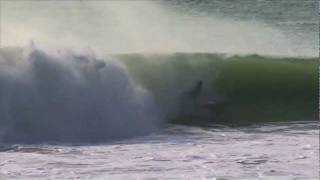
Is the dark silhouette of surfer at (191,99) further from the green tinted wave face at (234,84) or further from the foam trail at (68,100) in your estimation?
the foam trail at (68,100)

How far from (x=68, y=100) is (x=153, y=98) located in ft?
5.45

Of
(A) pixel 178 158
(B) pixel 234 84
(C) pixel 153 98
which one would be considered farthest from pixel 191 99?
(A) pixel 178 158

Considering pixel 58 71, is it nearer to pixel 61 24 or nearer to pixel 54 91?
pixel 54 91

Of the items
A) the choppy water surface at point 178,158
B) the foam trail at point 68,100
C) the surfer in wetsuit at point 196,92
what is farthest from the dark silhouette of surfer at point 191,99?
the choppy water surface at point 178,158

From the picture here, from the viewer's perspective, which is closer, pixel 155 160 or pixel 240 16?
pixel 155 160

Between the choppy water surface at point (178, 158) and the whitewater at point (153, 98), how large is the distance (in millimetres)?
12

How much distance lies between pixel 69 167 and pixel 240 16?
Result: 13286 mm

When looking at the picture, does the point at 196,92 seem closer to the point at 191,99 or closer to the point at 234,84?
the point at 191,99

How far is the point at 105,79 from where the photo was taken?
14.9m

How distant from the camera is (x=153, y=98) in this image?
15.4 metres

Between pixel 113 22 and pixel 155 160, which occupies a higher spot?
pixel 113 22

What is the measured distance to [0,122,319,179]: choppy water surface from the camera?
1066 centimetres

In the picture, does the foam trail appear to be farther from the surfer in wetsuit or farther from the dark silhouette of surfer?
the surfer in wetsuit

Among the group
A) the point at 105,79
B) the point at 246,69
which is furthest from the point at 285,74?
the point at 105,79
